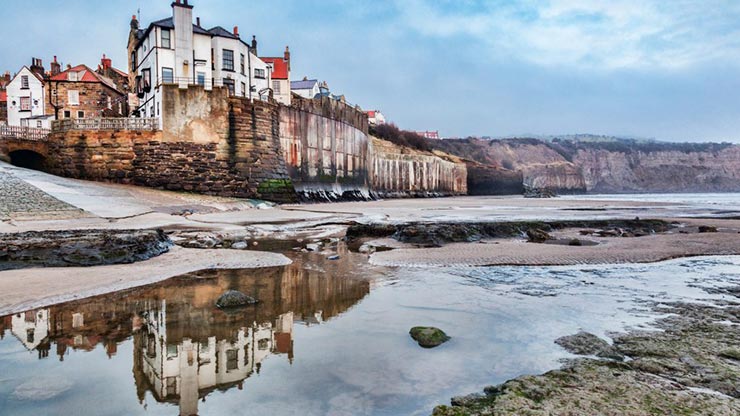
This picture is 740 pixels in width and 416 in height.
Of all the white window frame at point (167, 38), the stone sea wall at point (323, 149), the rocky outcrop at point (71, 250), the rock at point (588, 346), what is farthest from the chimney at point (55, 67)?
the rock at point (588, 346)

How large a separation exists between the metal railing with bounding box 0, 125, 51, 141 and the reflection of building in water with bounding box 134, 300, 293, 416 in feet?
84.6

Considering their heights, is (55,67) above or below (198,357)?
above

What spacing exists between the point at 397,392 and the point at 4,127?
29304 mm

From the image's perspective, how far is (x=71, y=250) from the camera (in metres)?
6.45

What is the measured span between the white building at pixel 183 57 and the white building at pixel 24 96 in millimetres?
14870

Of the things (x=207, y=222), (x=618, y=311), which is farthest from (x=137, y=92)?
(x=618, y=311)

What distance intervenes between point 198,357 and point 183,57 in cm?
3073

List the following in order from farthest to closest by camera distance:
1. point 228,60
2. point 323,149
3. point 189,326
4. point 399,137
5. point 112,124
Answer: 1. point 399,137
2. point 228,60
3. point 323,149
4. point 112,124
5. point 189,326

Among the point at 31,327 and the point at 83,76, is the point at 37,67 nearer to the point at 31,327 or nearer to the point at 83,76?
the point at 83,76

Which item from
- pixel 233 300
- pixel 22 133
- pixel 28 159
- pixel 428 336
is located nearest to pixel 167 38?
pixel 22 133

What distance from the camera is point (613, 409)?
2213 millimetres

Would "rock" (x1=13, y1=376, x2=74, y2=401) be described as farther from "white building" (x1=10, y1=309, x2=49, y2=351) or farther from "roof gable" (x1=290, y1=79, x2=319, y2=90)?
"roof gable" (x1=290, y1=79, x2=319, y2=90)

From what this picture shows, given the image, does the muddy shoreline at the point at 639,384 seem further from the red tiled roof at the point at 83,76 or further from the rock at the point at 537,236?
the red tiled roof at the point at 83,76

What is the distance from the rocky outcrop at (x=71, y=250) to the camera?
6145 millimetres
